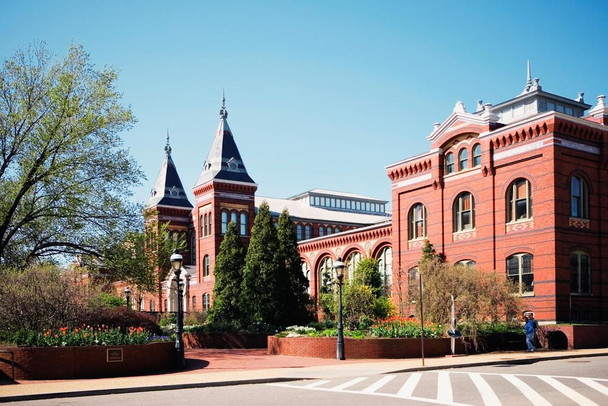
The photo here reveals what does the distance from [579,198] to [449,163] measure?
7.80 meters

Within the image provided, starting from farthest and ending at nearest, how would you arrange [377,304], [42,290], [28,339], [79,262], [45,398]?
[377,304]
[79,262]
[42,290]
[28,339]
[45,398]

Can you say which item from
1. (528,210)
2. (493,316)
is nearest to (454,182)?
(528,210)

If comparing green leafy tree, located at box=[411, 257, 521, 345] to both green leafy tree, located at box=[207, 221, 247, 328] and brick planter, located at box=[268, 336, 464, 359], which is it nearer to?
brick planter, located at box=[268, 336, 464, 359]

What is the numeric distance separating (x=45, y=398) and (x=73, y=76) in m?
17.2

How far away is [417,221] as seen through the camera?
4097 centimetres

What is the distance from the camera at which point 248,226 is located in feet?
203

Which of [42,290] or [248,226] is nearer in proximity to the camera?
[42,290]

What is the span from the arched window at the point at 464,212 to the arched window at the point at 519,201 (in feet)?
8.50

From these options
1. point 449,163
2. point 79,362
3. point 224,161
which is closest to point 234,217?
point 224,161

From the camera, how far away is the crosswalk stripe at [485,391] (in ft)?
40.1

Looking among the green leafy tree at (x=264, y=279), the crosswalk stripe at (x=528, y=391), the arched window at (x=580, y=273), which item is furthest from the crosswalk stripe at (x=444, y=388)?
the green leafy tree at (x=264, y=279)

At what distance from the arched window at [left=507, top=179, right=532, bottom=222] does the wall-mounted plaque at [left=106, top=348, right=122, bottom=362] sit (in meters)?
22.3

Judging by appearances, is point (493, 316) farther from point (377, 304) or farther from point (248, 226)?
point (248, 226)

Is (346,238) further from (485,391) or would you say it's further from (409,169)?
(485,391)
